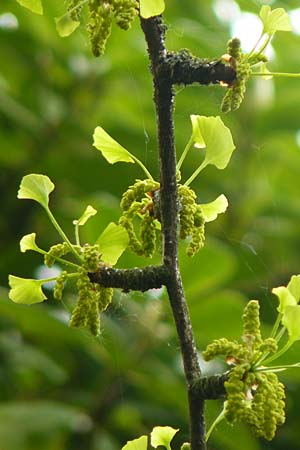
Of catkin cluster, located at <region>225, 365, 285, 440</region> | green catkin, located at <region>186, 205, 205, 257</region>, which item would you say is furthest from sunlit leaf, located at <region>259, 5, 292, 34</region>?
catkin cluster, located at <region>225, 365, 285, 440</region>

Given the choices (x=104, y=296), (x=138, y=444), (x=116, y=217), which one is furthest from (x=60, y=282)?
(x=116, y=217)

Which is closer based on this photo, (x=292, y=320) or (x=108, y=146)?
(x=292, y=320)

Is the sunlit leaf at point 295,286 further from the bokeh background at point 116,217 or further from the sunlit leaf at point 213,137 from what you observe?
the bokeh background at point 116,217

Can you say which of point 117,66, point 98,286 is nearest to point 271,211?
point 117,66

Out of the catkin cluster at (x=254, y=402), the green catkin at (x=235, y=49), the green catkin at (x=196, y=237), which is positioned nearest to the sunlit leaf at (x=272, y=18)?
the green catkin at (x=235, y=49)

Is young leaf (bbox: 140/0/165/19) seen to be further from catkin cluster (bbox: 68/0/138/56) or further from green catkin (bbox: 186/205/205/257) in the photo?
green catkin (bbox: 186/205/205/257)

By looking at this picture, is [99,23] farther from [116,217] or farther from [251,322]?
[116,217]
